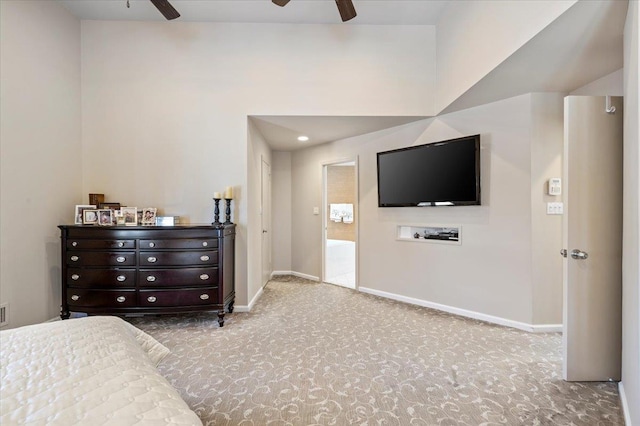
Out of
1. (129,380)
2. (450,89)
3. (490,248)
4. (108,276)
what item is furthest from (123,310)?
(450,89)

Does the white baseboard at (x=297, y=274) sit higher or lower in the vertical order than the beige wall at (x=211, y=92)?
lower

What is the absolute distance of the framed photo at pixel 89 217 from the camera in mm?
3307

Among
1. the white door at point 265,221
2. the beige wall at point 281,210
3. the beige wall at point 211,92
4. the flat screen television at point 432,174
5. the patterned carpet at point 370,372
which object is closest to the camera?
the patterned carpet at point 370,372

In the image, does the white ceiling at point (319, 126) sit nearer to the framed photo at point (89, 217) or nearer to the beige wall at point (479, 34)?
the beige wall at point (479, 34)

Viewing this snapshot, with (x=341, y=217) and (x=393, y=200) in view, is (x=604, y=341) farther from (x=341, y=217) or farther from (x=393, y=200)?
(x=341, y=217)

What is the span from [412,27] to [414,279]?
10.3 ft

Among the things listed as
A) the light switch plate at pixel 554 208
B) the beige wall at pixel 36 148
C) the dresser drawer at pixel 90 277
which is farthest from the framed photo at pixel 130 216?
the light switch plate at pixel 554 208

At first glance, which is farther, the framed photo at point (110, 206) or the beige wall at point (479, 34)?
the framed photo at point (110, 206)

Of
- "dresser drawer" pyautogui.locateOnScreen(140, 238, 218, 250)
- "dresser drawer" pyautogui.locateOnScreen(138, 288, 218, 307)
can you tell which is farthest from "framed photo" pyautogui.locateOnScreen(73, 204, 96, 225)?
"dresser drawer" pyautogui.locateOnScreen(138, 288, 218, 307)

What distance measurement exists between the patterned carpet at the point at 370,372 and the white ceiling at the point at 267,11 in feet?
11.4

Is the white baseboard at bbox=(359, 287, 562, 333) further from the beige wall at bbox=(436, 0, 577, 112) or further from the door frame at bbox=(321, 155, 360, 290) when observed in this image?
the beige wall at bbox=(436, 0, 577, 112)

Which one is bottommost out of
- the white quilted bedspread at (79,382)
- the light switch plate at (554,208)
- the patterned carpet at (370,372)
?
the patterned carpet at (370,372)

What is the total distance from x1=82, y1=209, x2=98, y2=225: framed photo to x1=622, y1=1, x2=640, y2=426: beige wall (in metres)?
4.42

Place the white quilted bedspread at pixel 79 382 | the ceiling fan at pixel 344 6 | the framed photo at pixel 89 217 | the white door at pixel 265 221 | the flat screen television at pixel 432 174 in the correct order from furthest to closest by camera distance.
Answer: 1. the white door at pixel 265 221
2. the flat screen television at pixel 432 174
3. the framed photo at pixel 89 217
4. the ceiling fan at pixel 344 6
5. the white quilted bedspread at pixel 79 382
